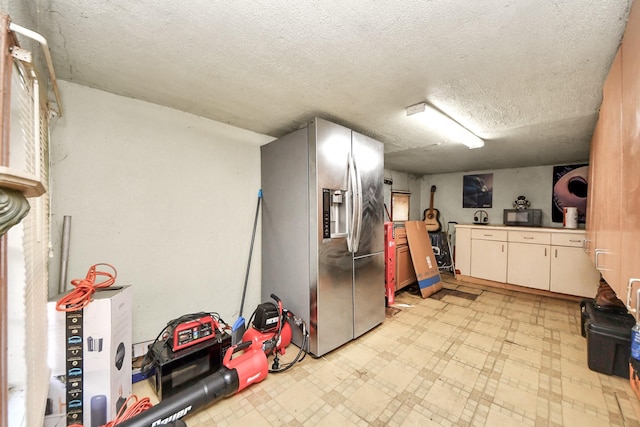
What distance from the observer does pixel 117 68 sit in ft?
5.01

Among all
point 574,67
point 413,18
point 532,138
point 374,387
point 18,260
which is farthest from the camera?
point 532,138

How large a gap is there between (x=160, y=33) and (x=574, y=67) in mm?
2403

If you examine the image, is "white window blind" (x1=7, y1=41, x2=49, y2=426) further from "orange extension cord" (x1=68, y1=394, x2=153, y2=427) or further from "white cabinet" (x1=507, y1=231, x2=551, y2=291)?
"white cabinet" (x1=507, y1=231, x2=551, y2=291)

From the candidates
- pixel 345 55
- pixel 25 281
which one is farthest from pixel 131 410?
pixel 345 55

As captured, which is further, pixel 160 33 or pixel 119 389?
pixel 119 389

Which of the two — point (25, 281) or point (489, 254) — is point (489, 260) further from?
point (25, 281)

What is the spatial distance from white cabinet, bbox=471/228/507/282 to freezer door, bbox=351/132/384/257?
9.30ft

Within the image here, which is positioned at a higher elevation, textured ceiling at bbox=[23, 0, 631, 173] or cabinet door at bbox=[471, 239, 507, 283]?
textured ceiling at bbox=[23, 0, 631, 173]

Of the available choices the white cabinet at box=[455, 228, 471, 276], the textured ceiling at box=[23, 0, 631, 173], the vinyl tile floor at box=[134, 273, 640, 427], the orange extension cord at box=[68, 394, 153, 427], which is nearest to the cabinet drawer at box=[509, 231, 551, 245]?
the white cabinet at box=[455, 228, 471, 276]

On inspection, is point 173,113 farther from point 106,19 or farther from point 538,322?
point 538,322

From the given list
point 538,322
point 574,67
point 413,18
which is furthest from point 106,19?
point 538,322

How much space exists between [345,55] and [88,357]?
2.33m

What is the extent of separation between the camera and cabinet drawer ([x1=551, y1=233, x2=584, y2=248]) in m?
3.52

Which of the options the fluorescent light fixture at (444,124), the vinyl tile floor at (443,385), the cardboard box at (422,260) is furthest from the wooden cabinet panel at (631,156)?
the cardboard box at (422,260)
